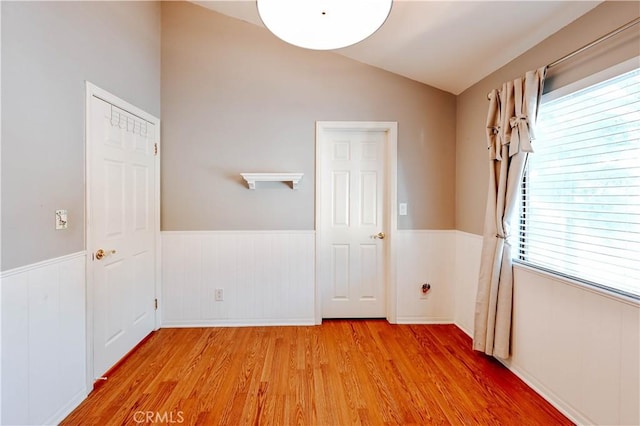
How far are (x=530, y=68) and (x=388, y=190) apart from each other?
1.50m

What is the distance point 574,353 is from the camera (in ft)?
5.67

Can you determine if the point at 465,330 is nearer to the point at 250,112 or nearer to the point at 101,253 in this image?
the point at 250,112

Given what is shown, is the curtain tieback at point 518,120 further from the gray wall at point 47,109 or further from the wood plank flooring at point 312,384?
the gray wall at point 47,109

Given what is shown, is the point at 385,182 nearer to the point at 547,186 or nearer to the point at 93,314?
the point at 547,186

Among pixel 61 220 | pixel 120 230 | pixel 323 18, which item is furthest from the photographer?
pixel 120 230

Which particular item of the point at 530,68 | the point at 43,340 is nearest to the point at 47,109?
the point at 43,340

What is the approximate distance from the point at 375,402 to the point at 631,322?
1.42 metres

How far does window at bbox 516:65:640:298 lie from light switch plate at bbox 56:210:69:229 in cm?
309

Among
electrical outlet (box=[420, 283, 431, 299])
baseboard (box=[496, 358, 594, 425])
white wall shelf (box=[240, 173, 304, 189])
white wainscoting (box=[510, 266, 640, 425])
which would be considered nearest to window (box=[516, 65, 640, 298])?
white wainscoting (box=[510, 266, 640, 425])

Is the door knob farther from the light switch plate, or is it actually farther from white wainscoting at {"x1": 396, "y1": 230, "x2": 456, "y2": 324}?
white wainscoting at {"x1": 396, "y1": 230, "x2": 456, "y2": 324}

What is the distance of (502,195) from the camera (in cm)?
216

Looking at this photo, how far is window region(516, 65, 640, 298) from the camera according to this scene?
4.85 ft

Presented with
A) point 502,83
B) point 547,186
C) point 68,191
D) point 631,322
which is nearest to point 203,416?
point 68,191

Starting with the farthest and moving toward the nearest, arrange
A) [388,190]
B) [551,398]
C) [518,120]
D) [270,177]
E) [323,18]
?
[388,190] → [270,177] → [518,120] → [551,398] → [323,18]
